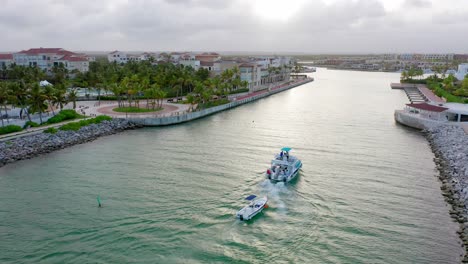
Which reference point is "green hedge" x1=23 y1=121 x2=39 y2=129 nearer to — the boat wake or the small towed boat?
the boat wake

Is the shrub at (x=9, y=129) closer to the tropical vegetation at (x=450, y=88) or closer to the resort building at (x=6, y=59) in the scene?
the tropical vegetation at (x=450, y=88)

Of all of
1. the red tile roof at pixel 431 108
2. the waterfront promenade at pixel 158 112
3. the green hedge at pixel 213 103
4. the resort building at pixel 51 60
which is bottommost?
the waterfront promenade at pixel 158 112

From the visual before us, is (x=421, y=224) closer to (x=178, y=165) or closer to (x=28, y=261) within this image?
(x=178, y=165)

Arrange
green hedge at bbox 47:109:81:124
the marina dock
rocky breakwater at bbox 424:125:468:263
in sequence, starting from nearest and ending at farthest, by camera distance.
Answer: rocky breakwater at bbox 424:125:468:263 → green hedge at bbox 47:109:81:124 → the marina dock

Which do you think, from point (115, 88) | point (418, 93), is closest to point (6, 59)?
point (115, 88)

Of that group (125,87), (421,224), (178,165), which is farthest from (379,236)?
(125,87)

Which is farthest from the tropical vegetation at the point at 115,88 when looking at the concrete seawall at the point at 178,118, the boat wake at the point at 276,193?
the boat wake at the point at 276,193

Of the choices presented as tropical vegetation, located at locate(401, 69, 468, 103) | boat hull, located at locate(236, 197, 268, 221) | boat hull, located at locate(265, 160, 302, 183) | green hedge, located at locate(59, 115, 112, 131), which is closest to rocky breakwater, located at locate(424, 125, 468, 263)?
boat hull, located at locate(265, 160, 302, 183)
